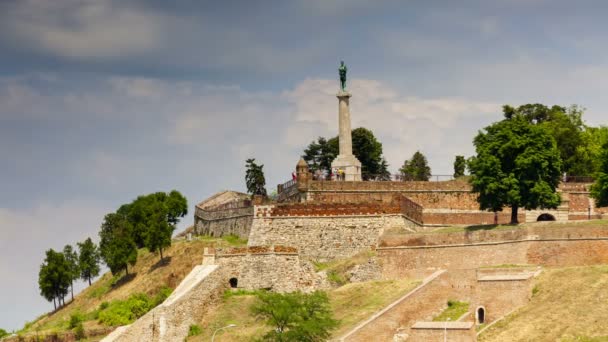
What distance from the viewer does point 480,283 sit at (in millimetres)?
63094

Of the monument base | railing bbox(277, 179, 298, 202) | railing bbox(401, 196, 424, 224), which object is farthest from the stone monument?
railing bbox(401, 196, 424, 224)

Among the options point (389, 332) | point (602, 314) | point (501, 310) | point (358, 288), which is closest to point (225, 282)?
point (358, 288)

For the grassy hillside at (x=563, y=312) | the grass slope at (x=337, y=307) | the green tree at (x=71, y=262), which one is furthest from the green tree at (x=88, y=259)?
the grassy hillside at (x=563, y=312)

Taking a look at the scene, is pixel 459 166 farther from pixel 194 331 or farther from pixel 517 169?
pixel 194 331

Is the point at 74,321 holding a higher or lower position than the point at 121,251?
lower

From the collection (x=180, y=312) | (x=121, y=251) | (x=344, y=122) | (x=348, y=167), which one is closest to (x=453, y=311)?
(x=180, y=312)

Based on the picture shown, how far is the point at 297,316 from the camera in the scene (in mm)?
61969

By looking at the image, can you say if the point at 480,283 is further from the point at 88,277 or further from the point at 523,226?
the point at 88,277

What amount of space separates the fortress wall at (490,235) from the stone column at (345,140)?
12.6 meters

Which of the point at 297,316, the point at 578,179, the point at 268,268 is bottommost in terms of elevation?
the point at 297,316

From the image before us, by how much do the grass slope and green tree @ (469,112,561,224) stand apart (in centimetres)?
807

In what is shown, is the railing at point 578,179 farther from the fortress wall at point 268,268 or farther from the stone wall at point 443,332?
the stone wall at point 443,332

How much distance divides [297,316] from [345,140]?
80.9 feet

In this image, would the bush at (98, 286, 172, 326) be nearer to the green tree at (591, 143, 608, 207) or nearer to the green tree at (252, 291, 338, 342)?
the green tree at (252, 291, 338, 342)
